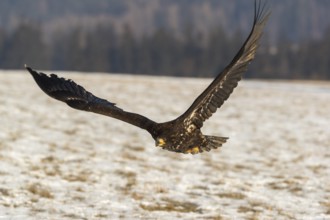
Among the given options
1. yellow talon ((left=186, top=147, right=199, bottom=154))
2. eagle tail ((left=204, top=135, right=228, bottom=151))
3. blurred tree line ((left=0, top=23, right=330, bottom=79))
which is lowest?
yellow talon ((left=186, top=147, right=199, bottom=154))

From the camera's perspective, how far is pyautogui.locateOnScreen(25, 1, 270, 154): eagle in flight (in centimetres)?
756

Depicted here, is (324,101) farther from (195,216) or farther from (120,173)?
(195,216)

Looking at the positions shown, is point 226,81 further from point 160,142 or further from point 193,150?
point 160,142

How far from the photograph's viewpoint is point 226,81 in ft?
25.4

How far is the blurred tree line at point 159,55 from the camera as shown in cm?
10438

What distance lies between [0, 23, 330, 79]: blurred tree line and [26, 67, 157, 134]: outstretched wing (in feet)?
307

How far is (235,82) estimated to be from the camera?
25.7ft

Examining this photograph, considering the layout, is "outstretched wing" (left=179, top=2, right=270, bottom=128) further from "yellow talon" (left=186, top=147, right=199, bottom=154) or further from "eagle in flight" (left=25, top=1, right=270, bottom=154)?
"yellow talon" (left=186, top=147, right=199, bottom=154)

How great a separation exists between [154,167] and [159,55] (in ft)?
311

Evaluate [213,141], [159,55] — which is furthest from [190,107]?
[159,55]

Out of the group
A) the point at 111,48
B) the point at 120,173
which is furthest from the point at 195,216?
the point at 111,48

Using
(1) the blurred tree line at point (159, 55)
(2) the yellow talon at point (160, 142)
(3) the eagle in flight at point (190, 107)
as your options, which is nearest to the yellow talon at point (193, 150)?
(3) the eagle in flight at point (190, 107)

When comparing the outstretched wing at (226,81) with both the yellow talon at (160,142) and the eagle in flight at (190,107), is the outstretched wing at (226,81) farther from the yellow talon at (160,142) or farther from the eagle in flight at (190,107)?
the yellow talon at (160,142)

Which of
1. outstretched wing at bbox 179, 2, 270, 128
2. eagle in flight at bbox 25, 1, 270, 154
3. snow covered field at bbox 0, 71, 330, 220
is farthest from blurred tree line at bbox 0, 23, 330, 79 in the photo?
outstretched wing at bbox 179, 2, 270, 128
